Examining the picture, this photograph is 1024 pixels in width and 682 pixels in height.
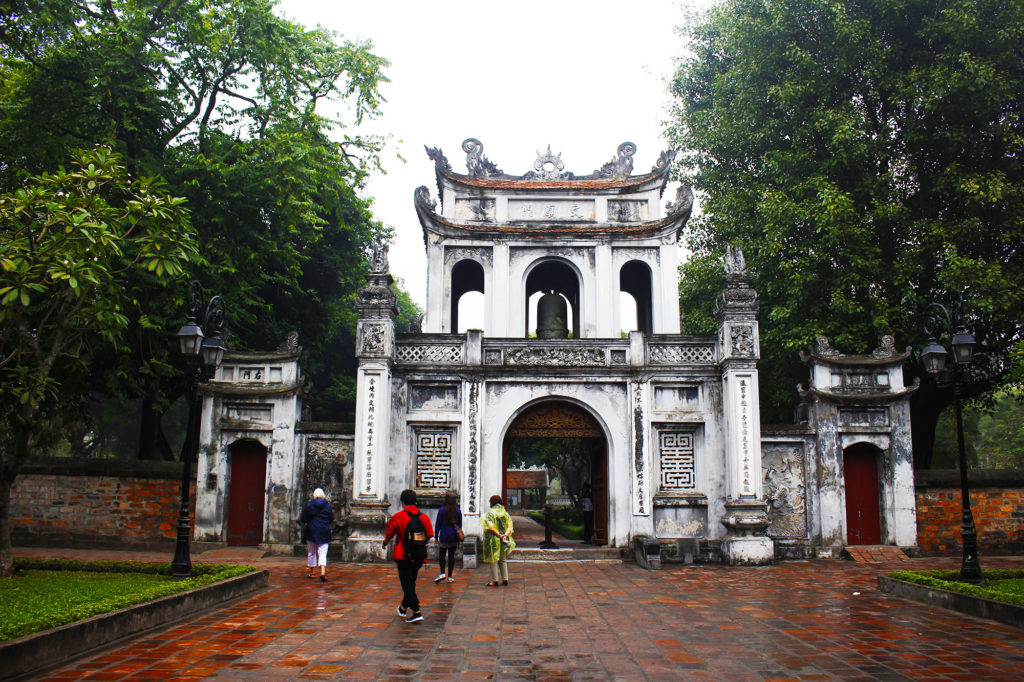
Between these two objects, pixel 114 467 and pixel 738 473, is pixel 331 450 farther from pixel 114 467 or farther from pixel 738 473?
pixel 738 473

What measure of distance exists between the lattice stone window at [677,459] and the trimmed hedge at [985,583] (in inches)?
201

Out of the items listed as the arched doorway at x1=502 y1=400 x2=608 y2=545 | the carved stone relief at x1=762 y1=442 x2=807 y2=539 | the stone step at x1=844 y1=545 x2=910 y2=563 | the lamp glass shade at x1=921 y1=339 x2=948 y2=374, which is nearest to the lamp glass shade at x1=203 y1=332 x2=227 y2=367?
the arched doorway at x1=502 y1=400 x2=608 y2=545

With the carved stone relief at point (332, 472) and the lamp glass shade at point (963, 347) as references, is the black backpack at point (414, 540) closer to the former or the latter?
the carved stone relief at point (332, 472)

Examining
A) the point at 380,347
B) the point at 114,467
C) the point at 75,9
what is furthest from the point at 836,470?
the point at 75,9

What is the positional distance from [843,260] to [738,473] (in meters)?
6.85

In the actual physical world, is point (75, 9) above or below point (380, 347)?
above

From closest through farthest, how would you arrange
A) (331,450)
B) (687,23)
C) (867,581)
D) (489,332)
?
(867,581) → (331,450) → (489,332) → (687,23)

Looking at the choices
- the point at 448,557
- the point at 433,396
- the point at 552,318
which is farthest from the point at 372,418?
the point at 552,318

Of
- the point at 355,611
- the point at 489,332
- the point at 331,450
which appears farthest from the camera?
the point at 489,332

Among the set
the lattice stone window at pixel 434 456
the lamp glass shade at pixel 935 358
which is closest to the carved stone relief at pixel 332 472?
the lattice stone window at pixel 434 456

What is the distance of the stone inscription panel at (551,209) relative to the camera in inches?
717

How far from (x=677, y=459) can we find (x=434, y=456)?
531 centimetres

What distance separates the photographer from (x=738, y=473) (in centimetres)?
1488

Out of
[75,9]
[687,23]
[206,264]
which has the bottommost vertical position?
[206,264]
